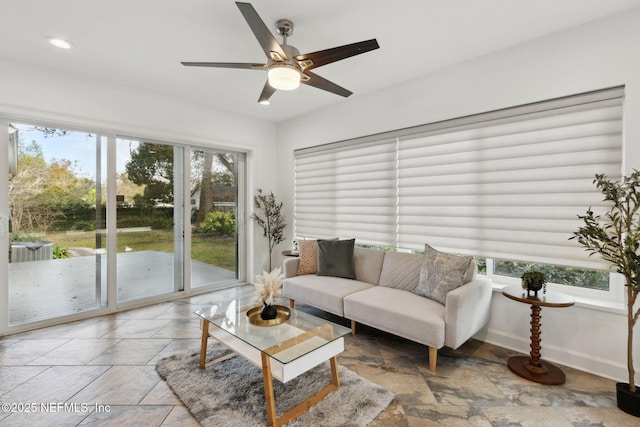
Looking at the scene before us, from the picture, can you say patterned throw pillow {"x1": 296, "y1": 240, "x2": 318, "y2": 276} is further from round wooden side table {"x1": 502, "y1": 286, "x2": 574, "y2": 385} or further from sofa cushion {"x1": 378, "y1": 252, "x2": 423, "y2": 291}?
round wooden side table {"x1": 502, "y1": 286, "x2": 574, "y2": 385}

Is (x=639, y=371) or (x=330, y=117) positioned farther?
(x=330, y=117)

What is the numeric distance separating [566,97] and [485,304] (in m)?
1.91

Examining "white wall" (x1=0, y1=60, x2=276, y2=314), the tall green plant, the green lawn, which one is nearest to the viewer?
"white wall" (x1=0, y1=60, x2=276, y2=314)

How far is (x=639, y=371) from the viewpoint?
86.7 inches

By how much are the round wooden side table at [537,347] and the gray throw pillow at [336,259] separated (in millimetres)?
1644

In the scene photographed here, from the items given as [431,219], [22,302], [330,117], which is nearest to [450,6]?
[431,219]

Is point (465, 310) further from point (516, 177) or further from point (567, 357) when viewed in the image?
point (516, 177)

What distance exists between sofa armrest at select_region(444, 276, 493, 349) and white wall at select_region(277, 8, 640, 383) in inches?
9.9

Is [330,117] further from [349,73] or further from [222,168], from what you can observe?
[222,168]

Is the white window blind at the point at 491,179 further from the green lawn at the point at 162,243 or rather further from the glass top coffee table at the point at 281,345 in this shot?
the green lawn at the point at 162,243

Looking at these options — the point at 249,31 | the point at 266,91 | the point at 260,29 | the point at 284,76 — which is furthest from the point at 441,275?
the point at 249,31

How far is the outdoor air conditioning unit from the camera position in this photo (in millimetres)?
3137

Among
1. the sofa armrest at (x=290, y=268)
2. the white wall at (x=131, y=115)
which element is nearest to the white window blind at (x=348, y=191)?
the white wall at (x=131, y=115)

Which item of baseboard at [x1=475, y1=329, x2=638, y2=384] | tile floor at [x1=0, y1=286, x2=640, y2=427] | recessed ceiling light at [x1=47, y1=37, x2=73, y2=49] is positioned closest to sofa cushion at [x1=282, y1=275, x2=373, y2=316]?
tile floor at [x1=0, y1=286, x2=640, y2=427]
